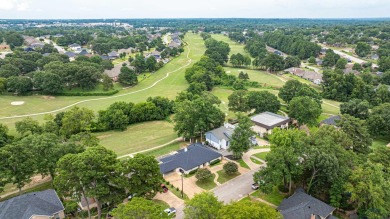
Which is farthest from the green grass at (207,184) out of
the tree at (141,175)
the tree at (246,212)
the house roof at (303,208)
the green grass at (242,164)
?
the tree at (246,212)

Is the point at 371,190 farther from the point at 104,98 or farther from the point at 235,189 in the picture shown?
the point at 104,98

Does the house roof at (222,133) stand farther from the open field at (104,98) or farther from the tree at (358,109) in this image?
the open field at (104,98)

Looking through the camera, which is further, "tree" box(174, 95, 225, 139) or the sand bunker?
the sand bunker

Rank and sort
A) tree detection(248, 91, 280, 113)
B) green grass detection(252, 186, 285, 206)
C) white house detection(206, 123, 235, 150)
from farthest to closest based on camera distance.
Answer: tree detection(248, 91, 280, 113)
white house detection(206, 123, 235, 150)
green grass detection(252, 186, 285, 206)

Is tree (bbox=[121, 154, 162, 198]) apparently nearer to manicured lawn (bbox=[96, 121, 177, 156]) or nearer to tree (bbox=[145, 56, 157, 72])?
manicured lawn (bbox=[96, 121, 177, 156])

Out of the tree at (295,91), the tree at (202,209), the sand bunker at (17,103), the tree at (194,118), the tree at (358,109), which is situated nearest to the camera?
the tree at (202,209)

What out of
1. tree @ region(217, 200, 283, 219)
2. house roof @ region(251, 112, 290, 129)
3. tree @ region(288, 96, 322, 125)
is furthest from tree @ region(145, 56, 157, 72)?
tree @ region(217, 200, 283, 219)
